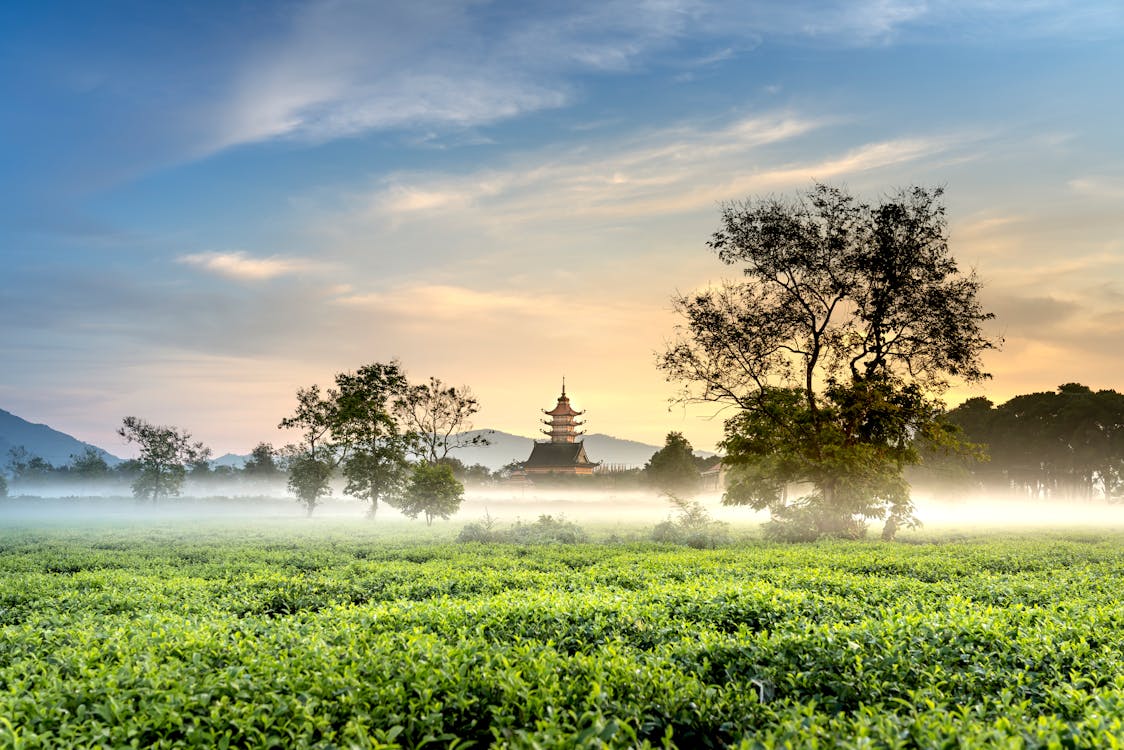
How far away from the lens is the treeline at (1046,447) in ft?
237

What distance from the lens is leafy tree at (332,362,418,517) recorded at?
52.2 m

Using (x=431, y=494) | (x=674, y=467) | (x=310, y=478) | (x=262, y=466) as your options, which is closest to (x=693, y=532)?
(x=431, y=494)

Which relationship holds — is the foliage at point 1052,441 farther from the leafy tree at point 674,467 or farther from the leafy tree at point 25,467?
the leafy tree at point 25,467

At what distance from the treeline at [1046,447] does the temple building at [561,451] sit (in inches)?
2362

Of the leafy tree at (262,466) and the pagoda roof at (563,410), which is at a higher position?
the pagoda roof at (563,410)

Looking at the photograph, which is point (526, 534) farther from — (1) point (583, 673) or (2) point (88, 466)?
(2) point (88, 466)

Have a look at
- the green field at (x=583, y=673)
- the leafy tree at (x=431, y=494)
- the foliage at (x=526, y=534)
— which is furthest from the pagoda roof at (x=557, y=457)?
the green field at (x=583, y=673)

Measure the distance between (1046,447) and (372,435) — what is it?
74.3m

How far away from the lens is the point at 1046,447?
254ft

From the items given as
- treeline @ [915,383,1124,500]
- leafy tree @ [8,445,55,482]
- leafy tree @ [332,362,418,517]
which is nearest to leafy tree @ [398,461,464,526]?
leafy tree @ [332,362,418,517]

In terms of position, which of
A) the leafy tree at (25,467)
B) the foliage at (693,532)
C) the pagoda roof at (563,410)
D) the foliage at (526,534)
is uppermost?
the pagoda roof at (563,410)

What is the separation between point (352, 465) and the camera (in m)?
53.8

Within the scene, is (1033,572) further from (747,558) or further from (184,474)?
(184,474)

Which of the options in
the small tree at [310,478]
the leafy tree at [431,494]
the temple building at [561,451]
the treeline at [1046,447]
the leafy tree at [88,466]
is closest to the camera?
the leafy tree at [431,494]
